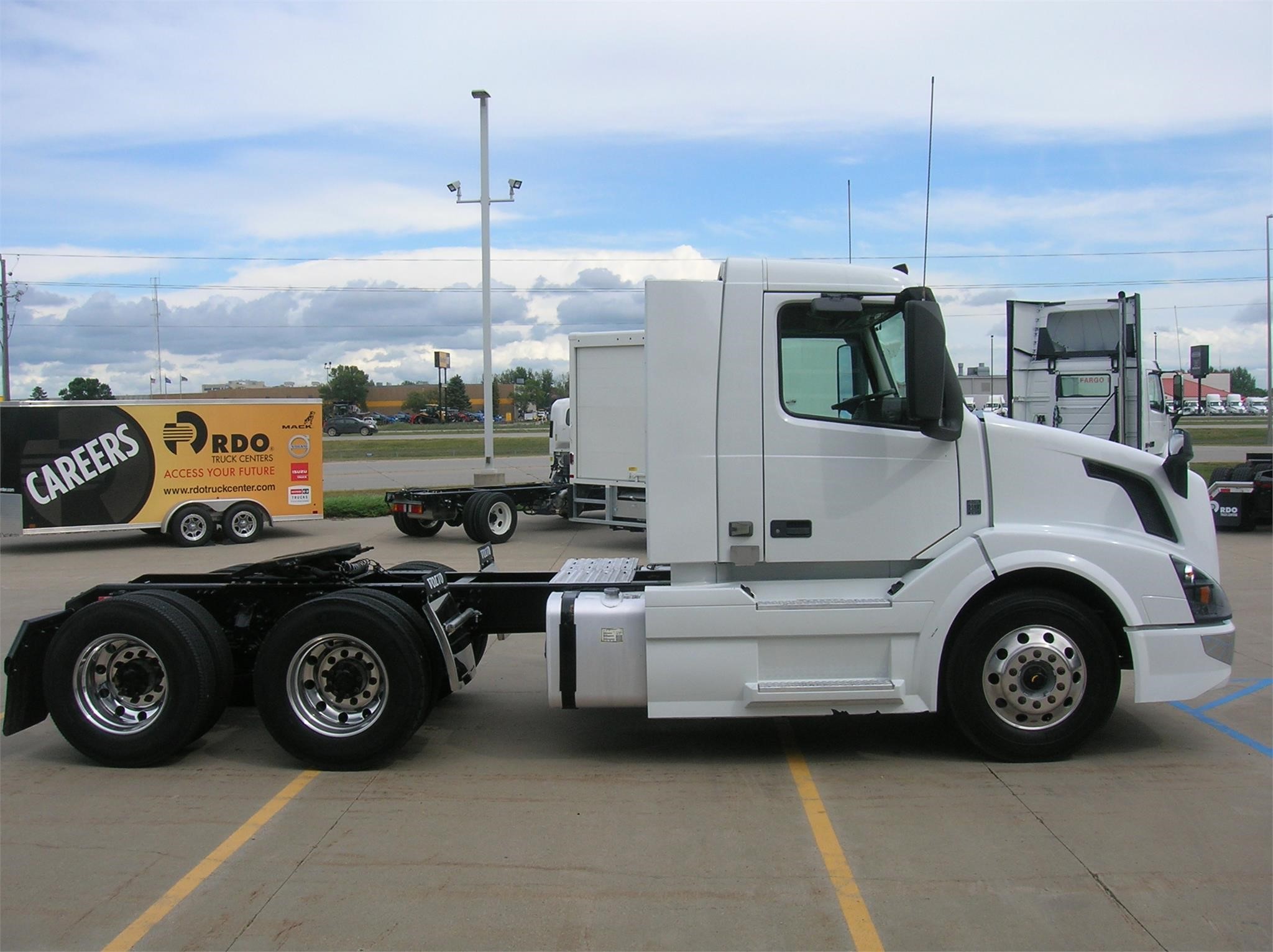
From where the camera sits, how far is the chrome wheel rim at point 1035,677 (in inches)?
224

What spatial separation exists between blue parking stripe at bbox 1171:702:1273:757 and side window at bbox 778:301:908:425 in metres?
3.06

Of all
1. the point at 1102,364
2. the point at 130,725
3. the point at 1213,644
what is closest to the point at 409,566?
the point at 130,725

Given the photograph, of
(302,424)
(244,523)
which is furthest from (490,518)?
(244,523)

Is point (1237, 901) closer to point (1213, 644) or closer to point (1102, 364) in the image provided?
point (1213, 644)

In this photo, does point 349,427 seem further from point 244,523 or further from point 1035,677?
point 1035,677

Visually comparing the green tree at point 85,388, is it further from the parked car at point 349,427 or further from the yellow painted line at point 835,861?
the yellow painted line at point 835,861

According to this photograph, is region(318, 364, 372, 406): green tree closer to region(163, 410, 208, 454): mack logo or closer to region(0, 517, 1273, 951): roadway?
region(163, 410, 208, 454): mack logo

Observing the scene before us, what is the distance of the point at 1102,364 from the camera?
16.9 m

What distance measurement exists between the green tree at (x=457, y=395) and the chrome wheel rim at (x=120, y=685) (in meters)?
109

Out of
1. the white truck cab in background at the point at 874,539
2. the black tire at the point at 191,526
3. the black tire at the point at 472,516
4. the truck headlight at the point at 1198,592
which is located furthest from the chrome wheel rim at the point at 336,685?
the black tire at the point at 191,526

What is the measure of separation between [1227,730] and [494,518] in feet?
40.1

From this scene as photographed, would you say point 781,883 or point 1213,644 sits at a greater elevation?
point 1213,644

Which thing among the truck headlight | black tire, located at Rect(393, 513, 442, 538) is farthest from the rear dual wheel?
the truck headlight

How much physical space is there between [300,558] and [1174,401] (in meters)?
A: 16.5
